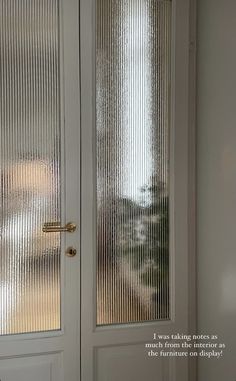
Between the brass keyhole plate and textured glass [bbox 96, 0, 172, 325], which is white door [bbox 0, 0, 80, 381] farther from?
textured glass [bbox 96, 0, 172, 325]

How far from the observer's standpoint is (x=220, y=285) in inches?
64.6

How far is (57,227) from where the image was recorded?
1.71 m

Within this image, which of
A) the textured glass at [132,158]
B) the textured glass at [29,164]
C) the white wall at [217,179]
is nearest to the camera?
the white wall at [217,179]

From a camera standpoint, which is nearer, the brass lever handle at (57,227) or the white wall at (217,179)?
the white wall at (217,179)

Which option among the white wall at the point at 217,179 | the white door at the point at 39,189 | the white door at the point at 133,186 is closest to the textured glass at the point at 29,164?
the white door at the point at 39,189

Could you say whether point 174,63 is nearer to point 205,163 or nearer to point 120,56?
point 120,56

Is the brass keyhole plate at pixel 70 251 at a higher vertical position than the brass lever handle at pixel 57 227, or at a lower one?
lower

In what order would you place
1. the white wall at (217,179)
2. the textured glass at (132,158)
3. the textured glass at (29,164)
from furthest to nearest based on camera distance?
the textured glass at (132,158) < the textured glass at (29,164) < the white wall at (217,179)

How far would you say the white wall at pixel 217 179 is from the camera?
1.54 meters

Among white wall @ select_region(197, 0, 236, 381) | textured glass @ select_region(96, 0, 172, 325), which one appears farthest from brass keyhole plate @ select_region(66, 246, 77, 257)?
white wall @ select_region(197, 0, 236, 381)

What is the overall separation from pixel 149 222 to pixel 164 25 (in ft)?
3.35

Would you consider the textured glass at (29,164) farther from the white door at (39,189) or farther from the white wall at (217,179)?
the white wall at (217,179)

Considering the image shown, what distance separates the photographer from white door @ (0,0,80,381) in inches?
65.8

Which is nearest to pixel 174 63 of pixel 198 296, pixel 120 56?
pixel 120 56
